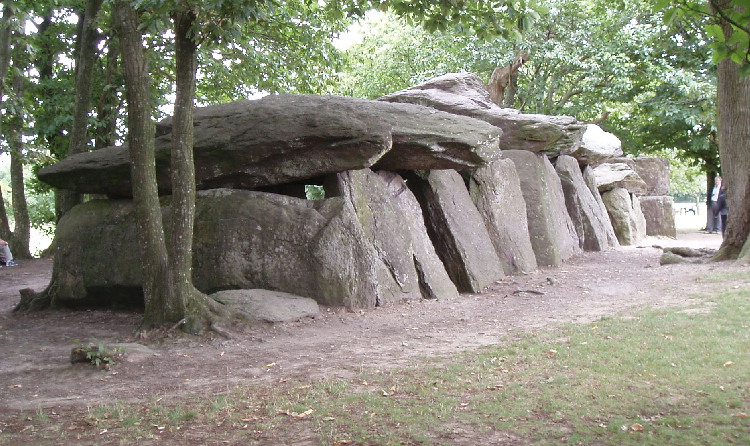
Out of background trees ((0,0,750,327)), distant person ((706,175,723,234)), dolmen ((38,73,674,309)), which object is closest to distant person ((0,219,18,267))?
background trees ((0,0,750,327))

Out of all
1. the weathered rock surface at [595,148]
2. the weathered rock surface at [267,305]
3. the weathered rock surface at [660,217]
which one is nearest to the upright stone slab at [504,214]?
the weathered rock surface at [595,148]

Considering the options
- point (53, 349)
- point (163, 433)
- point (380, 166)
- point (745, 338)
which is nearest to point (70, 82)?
point (380, 166)

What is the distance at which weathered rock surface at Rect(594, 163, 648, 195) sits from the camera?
1975 centimetres

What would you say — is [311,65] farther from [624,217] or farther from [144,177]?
[624,217]

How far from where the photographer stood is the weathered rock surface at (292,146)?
31.1 feet

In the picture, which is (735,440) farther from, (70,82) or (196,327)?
(70,82)

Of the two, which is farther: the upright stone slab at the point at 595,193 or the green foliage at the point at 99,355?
the upright stone slab at the point at 595,193

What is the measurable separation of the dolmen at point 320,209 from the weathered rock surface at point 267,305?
342mm

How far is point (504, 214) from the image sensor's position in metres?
13.1

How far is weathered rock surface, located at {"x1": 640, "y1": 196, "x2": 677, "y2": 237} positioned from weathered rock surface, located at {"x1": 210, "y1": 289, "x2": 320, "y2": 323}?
1569 cm

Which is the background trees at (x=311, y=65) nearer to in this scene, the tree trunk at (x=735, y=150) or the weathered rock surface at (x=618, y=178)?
the tree trunk at (x=735, y=150)

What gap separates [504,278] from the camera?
39.3 ft

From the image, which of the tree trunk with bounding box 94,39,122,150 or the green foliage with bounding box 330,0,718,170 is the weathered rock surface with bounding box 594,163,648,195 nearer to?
the green foliage with bounding box 330,0,718,170

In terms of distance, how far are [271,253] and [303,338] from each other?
6.47 feet
